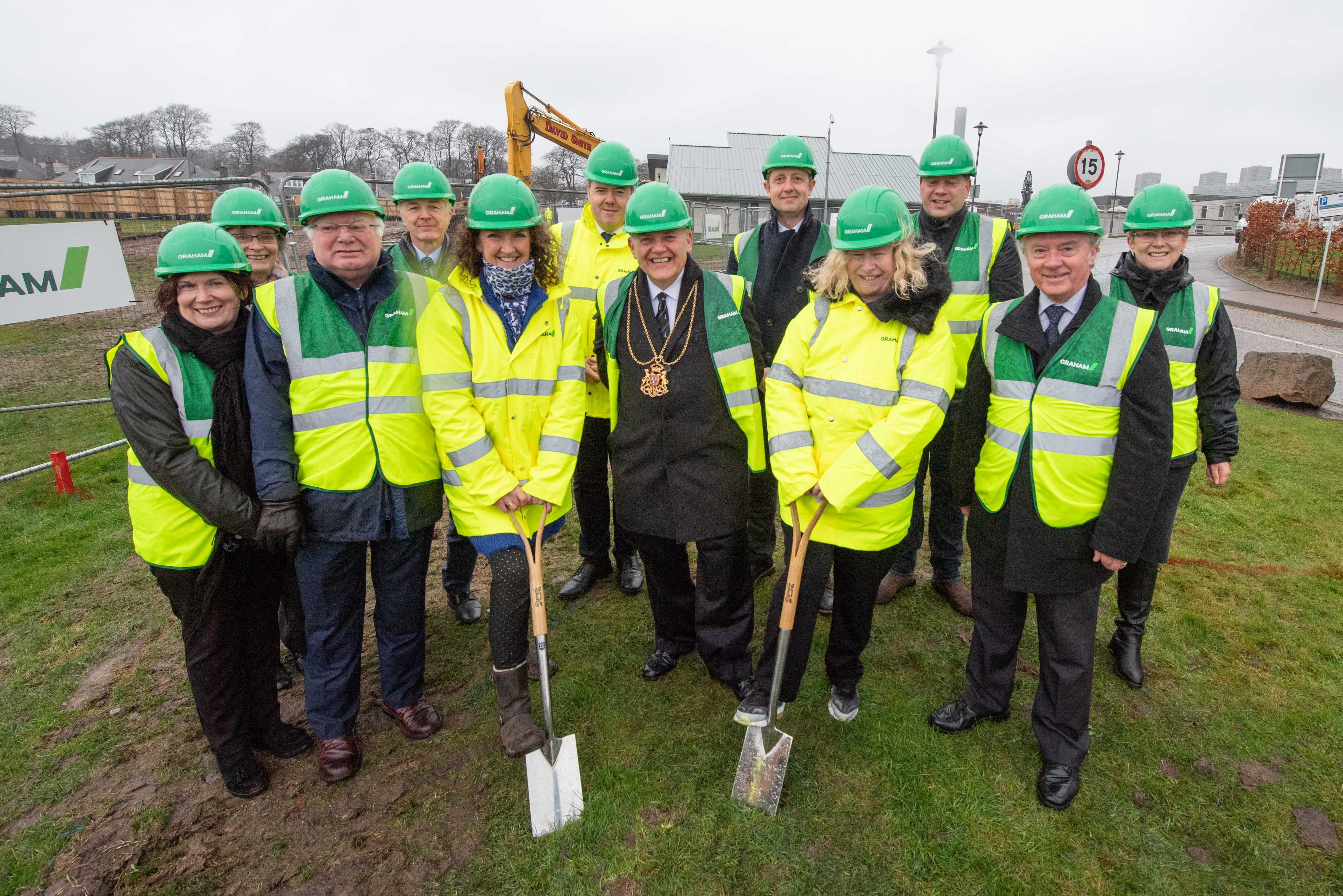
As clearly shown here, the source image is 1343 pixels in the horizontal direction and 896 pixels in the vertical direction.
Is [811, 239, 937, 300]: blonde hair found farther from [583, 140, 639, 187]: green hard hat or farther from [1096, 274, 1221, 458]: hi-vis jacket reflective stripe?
[583, 140, 639, 187]: green hard hat

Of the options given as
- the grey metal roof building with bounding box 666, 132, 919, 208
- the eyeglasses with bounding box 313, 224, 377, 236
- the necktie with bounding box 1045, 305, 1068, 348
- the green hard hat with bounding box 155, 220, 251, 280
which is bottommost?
the necktie with bounding box 1045, 305, 1068, 348

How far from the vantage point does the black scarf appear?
3320 millimetres

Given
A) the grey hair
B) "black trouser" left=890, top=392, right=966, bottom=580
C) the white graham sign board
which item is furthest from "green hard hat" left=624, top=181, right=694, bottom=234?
the white graham sign board

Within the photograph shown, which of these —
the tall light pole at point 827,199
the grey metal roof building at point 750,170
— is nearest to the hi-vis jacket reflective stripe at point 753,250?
the tall light pole at point 827,199

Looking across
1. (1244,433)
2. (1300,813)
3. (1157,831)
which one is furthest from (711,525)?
(1244,433)

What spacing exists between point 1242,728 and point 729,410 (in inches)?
108

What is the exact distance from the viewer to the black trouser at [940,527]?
400cm

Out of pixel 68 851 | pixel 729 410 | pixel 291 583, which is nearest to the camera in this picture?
pixel 68 851

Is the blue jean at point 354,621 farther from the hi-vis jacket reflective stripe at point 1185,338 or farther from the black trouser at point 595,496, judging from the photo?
the hi-vis jacket reflective stripe at point 1185,338

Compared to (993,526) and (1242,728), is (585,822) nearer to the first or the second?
(993,526)

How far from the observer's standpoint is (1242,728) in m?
3.24

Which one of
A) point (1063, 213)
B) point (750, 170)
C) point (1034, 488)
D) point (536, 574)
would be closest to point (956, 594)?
point (1034, 488)

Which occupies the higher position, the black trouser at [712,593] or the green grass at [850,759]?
the black trouser at [712,593]

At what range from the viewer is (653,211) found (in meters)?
2.93
